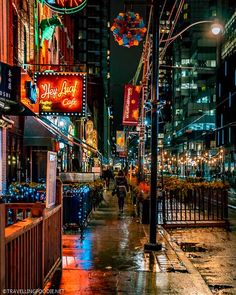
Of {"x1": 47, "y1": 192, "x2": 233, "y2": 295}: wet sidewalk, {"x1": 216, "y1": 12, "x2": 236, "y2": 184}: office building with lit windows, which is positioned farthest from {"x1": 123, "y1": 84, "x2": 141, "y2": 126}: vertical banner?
{"x1": 216, "y1": 12, "x2": 236, "y2": 184}: office building with lit windows

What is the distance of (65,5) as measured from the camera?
16844 millimetres

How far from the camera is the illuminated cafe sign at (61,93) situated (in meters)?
18.5

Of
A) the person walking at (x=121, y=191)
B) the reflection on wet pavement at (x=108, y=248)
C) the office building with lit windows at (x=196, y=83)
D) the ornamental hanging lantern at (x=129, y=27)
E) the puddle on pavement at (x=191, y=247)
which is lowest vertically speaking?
the puddle on pavement at (x=191, y=247)

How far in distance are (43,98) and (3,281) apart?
1476 cm

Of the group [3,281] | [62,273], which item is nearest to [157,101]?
[62,273]

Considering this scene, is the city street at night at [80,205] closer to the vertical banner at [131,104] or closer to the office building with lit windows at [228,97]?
the vertical banner at [131,104]

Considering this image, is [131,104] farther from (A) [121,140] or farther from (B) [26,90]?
(A) [121,140]

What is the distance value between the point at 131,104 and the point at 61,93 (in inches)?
280

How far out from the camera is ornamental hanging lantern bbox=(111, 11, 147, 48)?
1389 centimetres

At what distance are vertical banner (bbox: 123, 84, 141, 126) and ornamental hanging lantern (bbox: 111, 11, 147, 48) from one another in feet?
35.8

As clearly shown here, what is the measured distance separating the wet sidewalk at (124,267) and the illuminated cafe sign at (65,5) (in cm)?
775

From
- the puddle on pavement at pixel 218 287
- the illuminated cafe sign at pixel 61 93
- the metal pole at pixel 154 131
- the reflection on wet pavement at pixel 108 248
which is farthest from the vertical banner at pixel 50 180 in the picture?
the illuminated cafe sign at pixel 61 93

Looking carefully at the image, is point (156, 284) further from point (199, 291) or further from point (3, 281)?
point (3, 281)

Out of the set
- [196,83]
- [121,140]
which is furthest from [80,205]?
[196,83]
